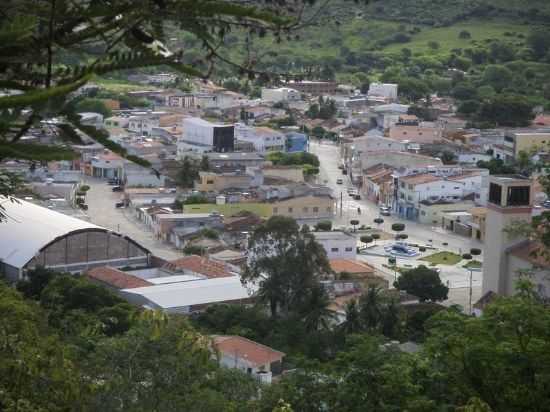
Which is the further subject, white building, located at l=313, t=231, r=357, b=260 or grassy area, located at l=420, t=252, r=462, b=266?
grassy area, located at l=420, t=252, r=462, b=266

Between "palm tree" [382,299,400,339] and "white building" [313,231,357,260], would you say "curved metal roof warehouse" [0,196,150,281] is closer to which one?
"white building" [313,231,357,260]

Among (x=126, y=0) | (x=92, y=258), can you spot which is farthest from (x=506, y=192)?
(x=126, y=0)

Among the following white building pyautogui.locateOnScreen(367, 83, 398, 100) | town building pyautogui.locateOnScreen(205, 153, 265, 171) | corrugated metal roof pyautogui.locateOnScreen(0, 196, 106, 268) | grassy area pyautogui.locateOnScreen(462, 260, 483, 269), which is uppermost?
white building pyautogui.locateOnScreen(367, 83, 398, 100)

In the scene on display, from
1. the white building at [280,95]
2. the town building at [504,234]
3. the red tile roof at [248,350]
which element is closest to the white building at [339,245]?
the town building at [504,234]

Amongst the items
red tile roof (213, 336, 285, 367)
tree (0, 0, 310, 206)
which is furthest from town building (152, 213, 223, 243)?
tree (0, 0, 310, 206)

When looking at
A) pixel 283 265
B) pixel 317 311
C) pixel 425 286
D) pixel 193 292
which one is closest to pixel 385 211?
pixel 425 286

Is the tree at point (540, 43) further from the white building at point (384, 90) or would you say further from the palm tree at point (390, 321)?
the palm tree at point (390, 321)

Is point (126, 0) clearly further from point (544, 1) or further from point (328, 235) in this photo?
point (544, 1)
